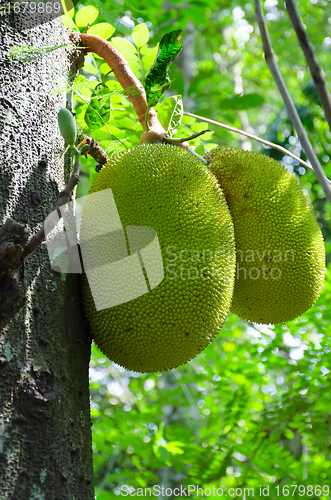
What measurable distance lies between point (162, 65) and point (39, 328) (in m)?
0.67

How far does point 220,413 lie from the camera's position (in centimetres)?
259

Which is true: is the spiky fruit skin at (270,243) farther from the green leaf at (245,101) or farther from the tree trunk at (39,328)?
the green leaf at (245,101)

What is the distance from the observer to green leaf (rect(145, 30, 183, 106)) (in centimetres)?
97

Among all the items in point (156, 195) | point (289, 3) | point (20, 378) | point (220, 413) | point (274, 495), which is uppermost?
point (289, 3)

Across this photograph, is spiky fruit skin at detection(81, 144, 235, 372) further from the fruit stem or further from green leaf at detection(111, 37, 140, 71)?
green leaf at detection(111, 37, 140, 71)

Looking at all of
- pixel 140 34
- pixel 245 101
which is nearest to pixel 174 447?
pixel 140 34

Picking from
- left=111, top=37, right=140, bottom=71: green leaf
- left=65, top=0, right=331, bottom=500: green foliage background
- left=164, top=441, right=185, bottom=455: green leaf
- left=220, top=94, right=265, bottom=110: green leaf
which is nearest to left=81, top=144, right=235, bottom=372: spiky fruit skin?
left=65, top=0, right=331, bottom=500: green foliage background

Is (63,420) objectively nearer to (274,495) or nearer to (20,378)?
(20,378)

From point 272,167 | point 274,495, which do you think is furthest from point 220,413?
point 272,167

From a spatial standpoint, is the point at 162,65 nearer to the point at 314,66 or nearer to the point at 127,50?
the point at 127,50

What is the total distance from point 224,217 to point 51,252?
0.40 m

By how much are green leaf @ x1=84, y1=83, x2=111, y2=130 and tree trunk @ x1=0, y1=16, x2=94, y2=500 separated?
143 millimetres

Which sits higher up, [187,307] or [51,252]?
[51,252]

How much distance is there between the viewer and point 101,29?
1.19 m
